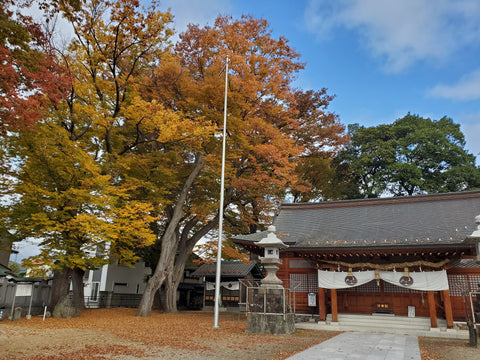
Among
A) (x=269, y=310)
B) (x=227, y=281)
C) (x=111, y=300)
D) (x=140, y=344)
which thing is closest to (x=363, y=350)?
(x=269, y=310)

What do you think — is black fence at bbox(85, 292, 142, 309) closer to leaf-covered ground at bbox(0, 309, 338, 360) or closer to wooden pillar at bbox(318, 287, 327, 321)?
leaf-covered ground at bbox(0, 309, 338, 360)

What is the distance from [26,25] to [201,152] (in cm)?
979

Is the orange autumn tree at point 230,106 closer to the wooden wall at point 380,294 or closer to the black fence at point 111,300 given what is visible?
the wooden wall at point 380,294

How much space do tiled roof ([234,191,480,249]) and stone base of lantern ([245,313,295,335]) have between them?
13.1 ft

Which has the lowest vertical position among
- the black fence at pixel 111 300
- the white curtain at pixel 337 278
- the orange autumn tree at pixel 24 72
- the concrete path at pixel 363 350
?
the black fence at pixel 111 300

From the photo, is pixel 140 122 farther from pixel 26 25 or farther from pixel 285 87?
pixel 285 87

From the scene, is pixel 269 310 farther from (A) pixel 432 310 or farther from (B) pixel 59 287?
(B) pixel 59 287

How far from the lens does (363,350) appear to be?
8266mm

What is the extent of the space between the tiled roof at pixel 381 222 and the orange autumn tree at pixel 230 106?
8.84ft

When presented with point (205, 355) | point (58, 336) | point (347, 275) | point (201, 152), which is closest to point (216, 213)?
point (201, 152)

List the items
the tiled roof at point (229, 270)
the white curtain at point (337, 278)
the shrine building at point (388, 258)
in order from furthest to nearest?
the tiled roof at point (229, 270), the white curtain at point (337, 278), the shrine building at point (388, 258)

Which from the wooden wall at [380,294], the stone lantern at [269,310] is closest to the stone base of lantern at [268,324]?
the stone lantern at [269,310]

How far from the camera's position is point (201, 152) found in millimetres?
19031

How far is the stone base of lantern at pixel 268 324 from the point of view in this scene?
11.5m
